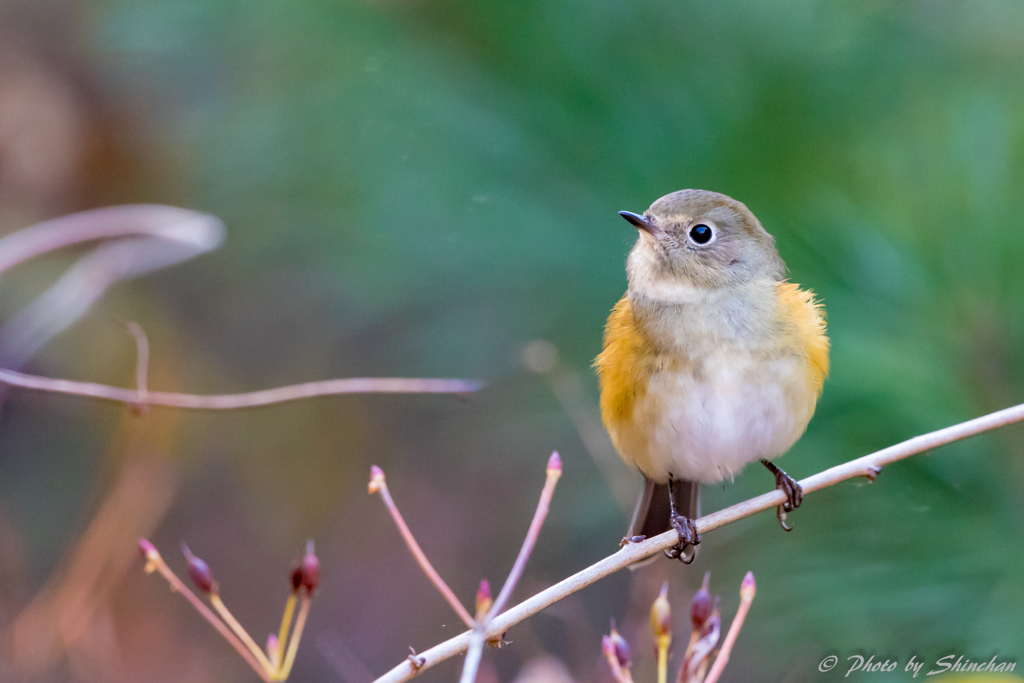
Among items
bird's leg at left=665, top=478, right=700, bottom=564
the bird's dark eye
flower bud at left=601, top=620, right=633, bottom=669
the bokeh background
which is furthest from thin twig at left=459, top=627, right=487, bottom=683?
the bird's dark eye

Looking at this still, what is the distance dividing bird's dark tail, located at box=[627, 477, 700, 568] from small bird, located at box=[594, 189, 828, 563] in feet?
0.59

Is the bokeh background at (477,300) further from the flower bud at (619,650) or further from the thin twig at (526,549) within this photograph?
the thin twig at (526,549)

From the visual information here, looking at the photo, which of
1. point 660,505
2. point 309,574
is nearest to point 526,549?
point 309,574

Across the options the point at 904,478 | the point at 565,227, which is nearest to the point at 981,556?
the point at 904,478

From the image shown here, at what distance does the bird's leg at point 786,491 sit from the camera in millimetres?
1391

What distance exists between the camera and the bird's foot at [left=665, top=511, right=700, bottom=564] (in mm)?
1524

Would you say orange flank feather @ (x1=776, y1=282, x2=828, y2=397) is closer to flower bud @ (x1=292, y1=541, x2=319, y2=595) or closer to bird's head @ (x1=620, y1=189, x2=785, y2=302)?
bird's head @ (x1=620, y1=189, x2=785, y2=302)

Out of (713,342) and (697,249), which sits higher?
(697,249)

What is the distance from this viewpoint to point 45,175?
2.31 m

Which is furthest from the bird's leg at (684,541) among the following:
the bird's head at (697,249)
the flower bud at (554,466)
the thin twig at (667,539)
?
the flower bud at (554,466)

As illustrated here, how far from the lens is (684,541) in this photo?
1.54 meters

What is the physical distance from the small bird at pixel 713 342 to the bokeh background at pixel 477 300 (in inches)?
3.9

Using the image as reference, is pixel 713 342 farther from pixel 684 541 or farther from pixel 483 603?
pixel 483 603

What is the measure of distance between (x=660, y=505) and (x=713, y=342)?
485mm
